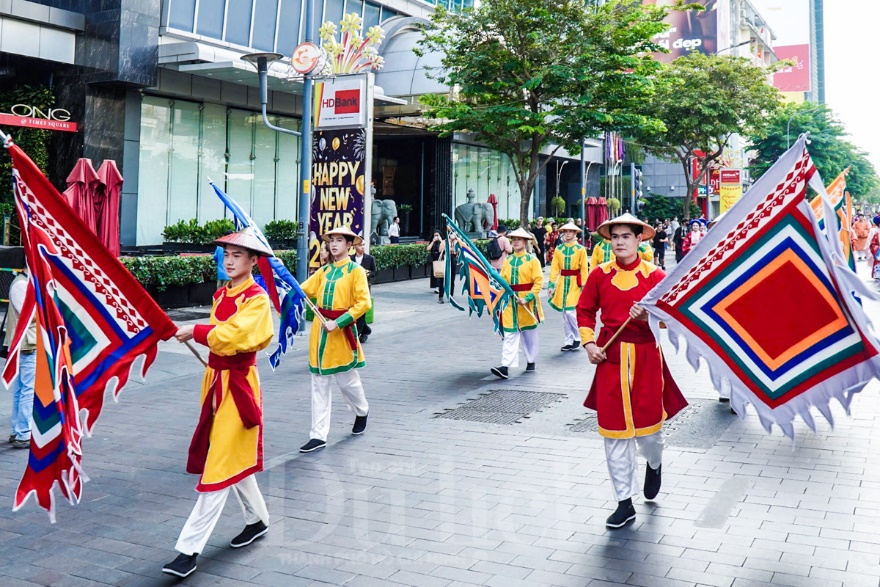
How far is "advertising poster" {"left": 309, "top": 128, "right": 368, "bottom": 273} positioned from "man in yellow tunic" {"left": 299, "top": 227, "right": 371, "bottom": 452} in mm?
7500

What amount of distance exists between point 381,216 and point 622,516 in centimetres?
2230

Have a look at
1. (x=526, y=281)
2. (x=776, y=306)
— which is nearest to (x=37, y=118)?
Result: (x=526, y=281)

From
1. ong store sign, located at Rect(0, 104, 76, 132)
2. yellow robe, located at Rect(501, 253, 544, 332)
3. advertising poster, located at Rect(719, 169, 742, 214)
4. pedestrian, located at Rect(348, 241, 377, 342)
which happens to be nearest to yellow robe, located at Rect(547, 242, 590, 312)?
yellow robe, located at Rect(501, 253, 544, 332)

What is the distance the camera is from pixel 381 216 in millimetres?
27328

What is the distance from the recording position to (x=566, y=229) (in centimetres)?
1260

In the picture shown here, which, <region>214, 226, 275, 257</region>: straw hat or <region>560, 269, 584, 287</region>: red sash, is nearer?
<region>214, 226, 275, 257</region>: straw hat

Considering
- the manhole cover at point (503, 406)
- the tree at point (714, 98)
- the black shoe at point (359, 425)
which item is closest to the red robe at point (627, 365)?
the black shoe at point (359, 425)

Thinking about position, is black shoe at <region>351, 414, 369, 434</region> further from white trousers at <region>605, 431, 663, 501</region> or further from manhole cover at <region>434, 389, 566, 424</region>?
white trousers at <region>605, 431, 663, 501</region>

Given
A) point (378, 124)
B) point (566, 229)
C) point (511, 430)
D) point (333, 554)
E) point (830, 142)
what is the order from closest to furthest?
point (333, 554) < point (511, 430) < point (566, 229) < point (378, 124) < point (830, 142)

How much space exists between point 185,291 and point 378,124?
15.1 m

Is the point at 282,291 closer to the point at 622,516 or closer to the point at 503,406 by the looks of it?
the point at 503,406

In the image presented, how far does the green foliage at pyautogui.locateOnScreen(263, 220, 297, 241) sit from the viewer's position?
1040 inches

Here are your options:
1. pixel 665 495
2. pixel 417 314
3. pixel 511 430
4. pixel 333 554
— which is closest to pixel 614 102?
pixel 417 314

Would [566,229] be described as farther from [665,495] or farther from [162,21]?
[162,21]
